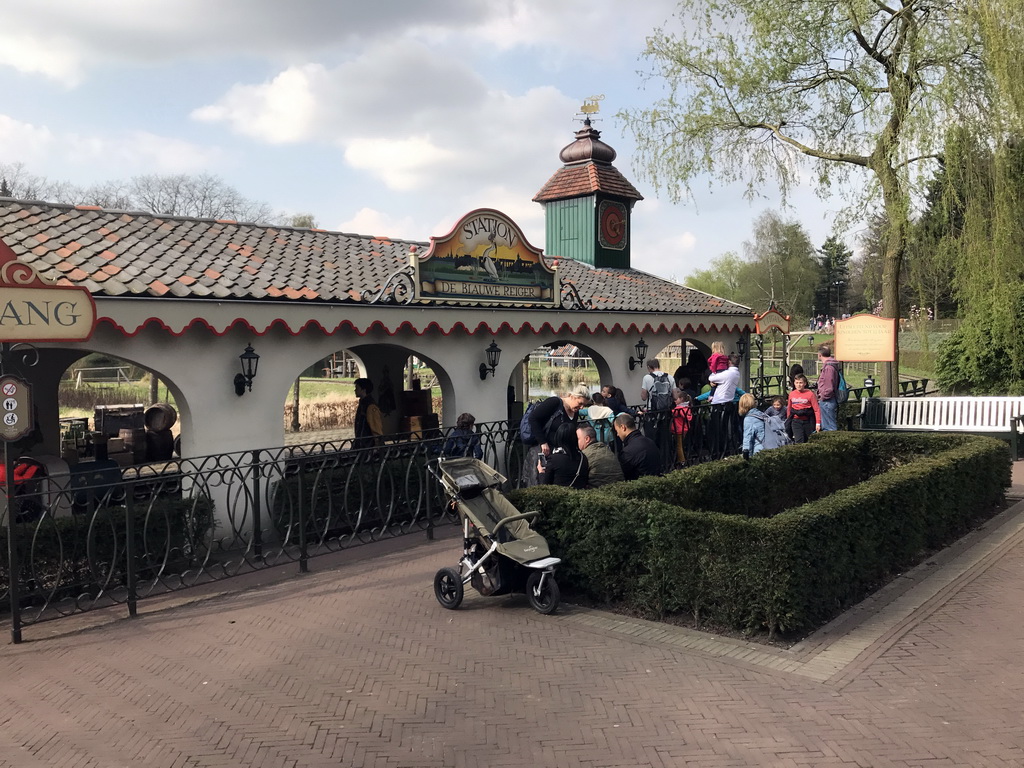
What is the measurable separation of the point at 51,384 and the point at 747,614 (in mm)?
12187

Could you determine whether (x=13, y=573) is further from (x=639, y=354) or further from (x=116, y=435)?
(x=639, y=354)

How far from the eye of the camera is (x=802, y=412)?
43.8 ft

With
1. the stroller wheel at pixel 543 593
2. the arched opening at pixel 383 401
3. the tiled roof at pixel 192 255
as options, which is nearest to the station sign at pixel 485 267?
the tiled roof at pixel 192 255

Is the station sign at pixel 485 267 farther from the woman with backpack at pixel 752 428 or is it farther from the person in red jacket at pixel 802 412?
the person in red jacket at pixel 802 412

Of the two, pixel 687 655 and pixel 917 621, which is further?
pixel 917 621

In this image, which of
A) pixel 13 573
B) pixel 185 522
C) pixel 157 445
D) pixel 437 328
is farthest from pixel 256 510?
pixel 157 445

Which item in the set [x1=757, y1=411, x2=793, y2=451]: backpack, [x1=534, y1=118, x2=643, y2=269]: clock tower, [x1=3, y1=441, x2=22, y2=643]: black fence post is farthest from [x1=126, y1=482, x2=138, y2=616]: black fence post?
[x1=534, y1=118, x2=643, y2=269]: clock tower

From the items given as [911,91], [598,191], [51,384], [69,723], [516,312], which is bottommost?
[69,723]

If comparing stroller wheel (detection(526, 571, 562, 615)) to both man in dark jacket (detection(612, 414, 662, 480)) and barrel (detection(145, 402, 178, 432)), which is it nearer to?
man in dark jacket (detection(612, 414, 662, 480))

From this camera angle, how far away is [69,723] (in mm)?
5016

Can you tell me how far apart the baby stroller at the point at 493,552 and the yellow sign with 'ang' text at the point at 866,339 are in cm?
1140

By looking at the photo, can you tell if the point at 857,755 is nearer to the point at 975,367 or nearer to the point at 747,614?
the point at 747,614

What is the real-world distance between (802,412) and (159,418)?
35.7 feet

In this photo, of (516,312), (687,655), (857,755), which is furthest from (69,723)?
(516,312)
